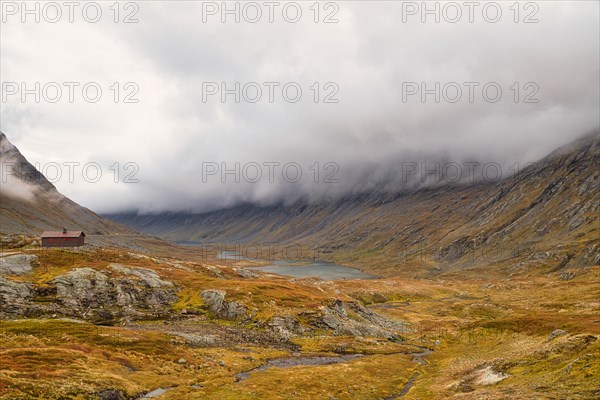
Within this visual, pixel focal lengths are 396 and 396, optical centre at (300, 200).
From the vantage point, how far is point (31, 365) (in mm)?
47875

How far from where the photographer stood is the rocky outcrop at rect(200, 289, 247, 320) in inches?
3797

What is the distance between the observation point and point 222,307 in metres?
98.4

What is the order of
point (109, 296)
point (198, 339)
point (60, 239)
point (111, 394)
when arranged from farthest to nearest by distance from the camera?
point (60, 239) < point (109, 296) < point (198, 339) < point (111, 394)

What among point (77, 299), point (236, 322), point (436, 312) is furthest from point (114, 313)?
point (436, 312)

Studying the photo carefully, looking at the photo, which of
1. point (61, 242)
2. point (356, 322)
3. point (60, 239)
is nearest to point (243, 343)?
point (356, 322)

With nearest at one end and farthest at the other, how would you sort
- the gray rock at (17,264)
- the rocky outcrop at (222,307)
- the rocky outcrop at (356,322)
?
the rocky outcrop at (222,307)
the rocky outcrop at (356,322)
the gray rock at (17,264)

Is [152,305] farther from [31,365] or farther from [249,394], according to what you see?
[249,394]

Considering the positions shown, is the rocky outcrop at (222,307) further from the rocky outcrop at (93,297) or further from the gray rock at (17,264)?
the gray rock at (17,264)

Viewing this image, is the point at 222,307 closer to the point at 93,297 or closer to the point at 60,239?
the point at 93,297

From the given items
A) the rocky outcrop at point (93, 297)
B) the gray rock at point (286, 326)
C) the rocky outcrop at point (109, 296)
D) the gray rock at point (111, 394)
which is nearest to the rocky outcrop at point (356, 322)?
the gray rock at point (286, 326)

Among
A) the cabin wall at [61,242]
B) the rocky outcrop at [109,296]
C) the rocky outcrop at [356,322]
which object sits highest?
the cabin wall at [61,242]

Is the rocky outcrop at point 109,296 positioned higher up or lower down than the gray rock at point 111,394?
higher up

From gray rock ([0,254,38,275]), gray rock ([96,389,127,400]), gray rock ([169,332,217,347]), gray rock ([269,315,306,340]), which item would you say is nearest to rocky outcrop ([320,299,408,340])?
gray rock ([269,315,306,340])

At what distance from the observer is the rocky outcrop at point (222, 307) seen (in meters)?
96.4
